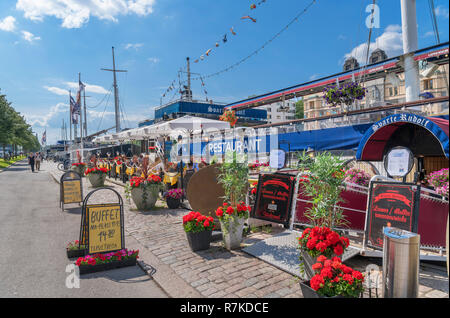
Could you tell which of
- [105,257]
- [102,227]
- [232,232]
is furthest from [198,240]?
[102,227]

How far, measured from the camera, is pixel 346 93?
8414 mm

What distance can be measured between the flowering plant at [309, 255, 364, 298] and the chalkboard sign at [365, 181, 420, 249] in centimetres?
173

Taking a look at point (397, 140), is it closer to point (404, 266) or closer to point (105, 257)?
point (404, 266)

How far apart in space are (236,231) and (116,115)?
78.1ft

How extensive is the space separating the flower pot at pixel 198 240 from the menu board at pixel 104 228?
3.85 feet

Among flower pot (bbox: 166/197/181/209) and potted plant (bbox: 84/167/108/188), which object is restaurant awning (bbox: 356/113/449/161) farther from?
potted plant (bbox: 84/167/108/188)

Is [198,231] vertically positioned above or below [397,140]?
below

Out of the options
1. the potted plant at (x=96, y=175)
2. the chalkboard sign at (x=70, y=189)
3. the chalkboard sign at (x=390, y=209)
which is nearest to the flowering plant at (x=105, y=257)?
the chalkboard sign at (x=390, y=209)

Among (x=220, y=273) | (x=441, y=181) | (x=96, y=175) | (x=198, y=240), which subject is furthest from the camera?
(x=96, y=175)

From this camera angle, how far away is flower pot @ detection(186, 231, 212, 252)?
16.7ft

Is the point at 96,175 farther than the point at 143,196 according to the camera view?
Yes

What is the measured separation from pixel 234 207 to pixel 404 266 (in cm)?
302
